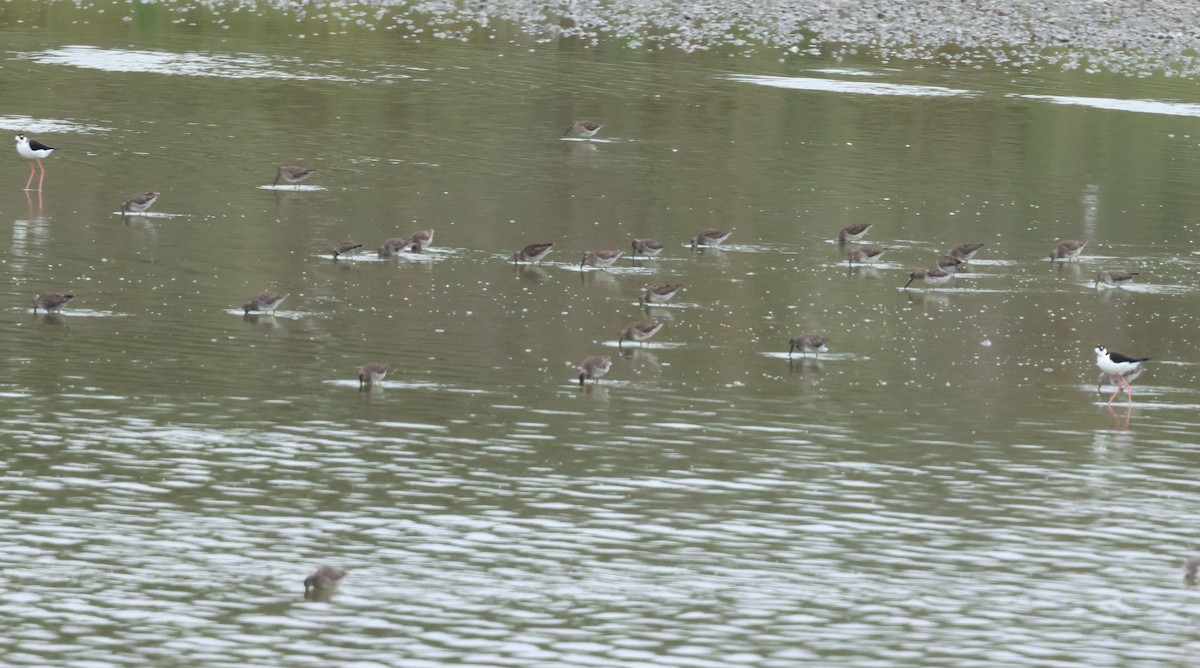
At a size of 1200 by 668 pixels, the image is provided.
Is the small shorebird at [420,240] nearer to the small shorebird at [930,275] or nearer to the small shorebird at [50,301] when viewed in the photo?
the small shorebird at [50,301]

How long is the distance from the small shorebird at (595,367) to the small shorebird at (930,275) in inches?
380

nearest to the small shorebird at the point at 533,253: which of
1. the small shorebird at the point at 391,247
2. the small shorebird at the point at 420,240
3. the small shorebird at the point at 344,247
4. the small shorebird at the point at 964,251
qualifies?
the small shorebird at the point at 420,240

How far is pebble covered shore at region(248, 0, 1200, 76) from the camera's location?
228 ft

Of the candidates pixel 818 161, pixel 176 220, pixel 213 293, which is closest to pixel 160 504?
pixel 213 293

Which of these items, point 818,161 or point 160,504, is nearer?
A: point 160,504

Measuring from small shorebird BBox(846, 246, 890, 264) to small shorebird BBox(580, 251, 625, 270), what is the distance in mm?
4270

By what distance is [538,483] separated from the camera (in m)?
21.5

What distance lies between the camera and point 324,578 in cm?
1764

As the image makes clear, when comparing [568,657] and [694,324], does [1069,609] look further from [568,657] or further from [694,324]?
[694,324]

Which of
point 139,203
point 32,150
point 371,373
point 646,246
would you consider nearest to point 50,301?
point 371,373

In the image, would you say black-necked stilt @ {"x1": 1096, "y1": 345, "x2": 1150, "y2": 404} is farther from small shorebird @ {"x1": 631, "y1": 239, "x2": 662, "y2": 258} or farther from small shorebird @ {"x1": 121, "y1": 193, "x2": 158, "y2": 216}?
small shorebird @ {"x1": 121, "y1": 193, "x2": 158, "y2": 216}

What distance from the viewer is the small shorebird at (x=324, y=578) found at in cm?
1762

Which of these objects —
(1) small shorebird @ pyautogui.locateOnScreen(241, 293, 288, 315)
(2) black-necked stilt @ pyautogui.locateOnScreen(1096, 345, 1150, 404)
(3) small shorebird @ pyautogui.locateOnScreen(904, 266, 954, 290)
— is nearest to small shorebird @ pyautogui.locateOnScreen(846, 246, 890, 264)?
(3) small shorebird @ pyautogui.locateOnScreen(904, 266, 954, 290)

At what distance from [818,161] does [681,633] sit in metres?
32.6
